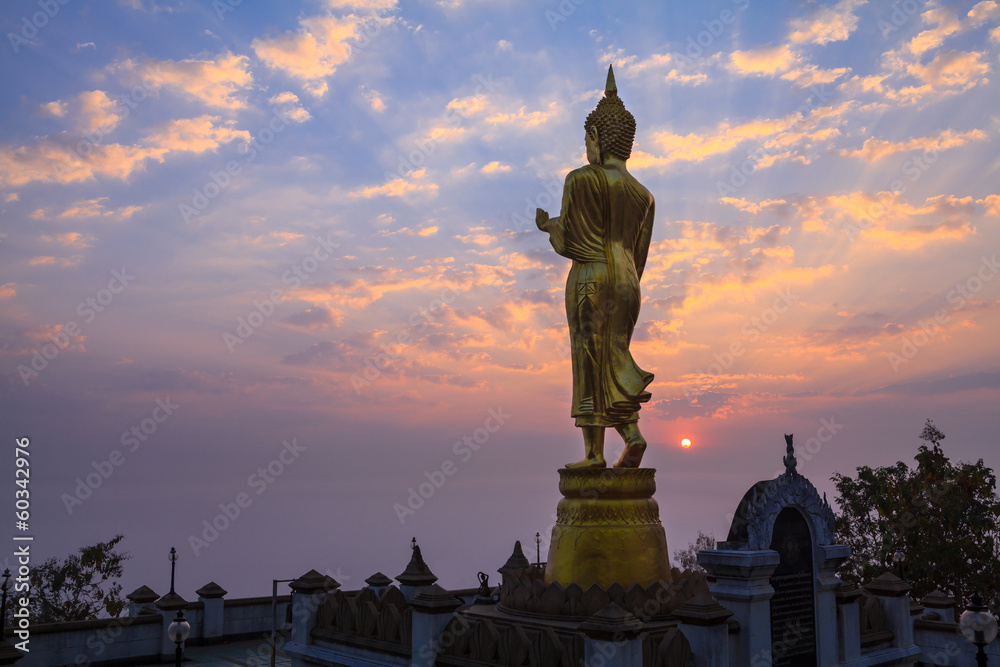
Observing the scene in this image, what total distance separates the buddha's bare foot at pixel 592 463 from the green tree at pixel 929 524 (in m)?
15.5

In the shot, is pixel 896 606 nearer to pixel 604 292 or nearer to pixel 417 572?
pixel 604 292

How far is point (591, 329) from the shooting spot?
680 inches

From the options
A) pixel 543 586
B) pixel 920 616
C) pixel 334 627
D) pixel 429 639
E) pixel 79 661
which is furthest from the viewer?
pixel 920 616

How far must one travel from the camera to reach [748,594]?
12.9m

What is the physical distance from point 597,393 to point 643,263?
3.43 m

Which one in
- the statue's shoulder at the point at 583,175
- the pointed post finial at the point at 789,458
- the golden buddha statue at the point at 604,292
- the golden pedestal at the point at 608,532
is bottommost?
the golden pedestal at the point at 608,532

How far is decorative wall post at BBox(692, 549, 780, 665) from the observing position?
1290cm

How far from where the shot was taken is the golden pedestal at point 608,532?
15.4 metres

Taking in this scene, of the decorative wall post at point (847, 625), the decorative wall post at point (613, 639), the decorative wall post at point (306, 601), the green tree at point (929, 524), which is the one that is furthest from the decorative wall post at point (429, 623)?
the green tree at point (929, 524)

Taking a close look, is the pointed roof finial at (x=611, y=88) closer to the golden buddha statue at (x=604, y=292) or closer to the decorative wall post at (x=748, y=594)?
the golden buddha statue at (x=604, y=292)

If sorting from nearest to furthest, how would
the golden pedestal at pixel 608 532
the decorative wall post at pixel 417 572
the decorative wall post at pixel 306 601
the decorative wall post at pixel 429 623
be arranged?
1. the decorative wall post at pixel 429 623
2. the golden pedestal at pixel 608 532
3. the decorative wall post at pixel 306 601
4. the decorative wall post at pixel 417 572

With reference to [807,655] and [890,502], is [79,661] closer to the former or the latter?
[807,655]

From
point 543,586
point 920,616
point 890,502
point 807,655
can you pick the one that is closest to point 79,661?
point 543,586

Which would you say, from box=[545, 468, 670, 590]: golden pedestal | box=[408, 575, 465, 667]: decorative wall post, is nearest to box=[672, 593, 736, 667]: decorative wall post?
box=[545, 468, 670, 590]: golden pedestal
